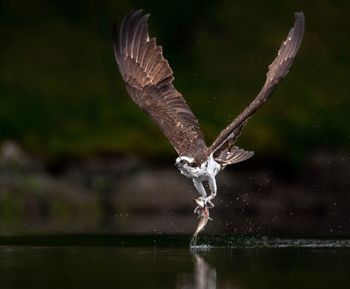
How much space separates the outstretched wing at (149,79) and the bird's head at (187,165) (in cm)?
92

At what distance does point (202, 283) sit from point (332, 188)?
26.7m

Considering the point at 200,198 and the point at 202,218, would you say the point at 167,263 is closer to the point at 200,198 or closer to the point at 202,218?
the point at 202,218

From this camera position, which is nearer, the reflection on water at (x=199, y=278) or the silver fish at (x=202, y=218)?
the reflection on water at (x=199, y=278)

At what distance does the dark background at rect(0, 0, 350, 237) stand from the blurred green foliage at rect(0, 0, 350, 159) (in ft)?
0.17

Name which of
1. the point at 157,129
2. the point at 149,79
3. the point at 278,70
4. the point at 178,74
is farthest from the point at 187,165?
the point at 178,74

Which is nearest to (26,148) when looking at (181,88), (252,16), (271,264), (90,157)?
(90,157)

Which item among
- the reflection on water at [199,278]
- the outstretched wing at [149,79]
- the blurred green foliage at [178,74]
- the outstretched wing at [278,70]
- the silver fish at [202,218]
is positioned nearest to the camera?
the reflection on water at [199,278]

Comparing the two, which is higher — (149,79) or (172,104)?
(149,79)

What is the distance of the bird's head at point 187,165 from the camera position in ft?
99.7

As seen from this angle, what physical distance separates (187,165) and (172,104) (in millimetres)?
2008

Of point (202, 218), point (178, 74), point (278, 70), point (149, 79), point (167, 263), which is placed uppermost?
point (178, 74)

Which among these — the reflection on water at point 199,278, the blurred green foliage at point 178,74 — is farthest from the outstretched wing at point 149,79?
the blurred green foliage at point 178,74

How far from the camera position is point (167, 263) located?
2780cm

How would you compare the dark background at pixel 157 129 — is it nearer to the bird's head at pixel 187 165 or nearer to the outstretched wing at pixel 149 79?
the outstretched wing at pixel 149 79
